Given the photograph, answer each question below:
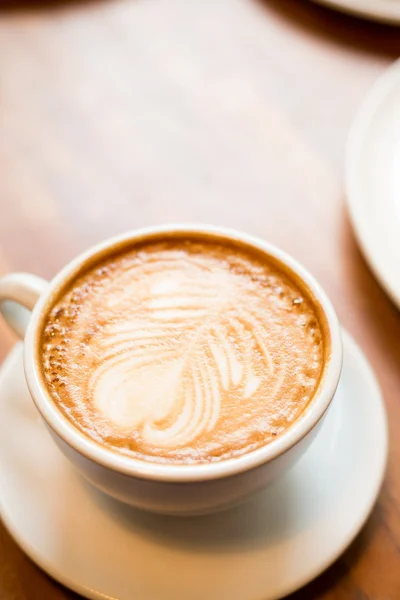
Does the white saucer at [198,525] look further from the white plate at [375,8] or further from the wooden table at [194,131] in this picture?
the white plate at [375,8]

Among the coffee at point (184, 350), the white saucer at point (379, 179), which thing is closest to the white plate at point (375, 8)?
the white saucer at point (379, 179)

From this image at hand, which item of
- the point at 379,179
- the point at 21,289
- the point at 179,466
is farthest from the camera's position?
the point at 379,179

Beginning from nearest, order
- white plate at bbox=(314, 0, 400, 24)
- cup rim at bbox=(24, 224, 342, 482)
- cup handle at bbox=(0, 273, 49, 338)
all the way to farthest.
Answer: cup rim at bbox=(24, 224, 342, 482), cup handle at bbox=(0, 273, 49, 338), white plate at bbox=(314, 0, 400, 24)

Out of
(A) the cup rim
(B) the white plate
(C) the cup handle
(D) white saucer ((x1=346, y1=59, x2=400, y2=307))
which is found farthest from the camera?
(B) the white plate

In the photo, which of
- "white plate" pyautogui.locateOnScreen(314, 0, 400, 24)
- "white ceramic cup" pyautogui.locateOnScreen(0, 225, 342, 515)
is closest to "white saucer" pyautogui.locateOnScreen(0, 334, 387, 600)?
"white ceramic cup" pyautogui.locateOnScreen(0, 225, 342, 515)

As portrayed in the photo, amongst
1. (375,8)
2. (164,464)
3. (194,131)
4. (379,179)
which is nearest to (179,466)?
(164,464)

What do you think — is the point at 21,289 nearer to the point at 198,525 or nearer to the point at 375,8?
the point at 198,525

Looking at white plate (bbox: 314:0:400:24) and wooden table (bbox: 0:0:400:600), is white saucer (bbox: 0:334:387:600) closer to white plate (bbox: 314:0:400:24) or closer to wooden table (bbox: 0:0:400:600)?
wooden table (bbox: 0:0:400:600)
